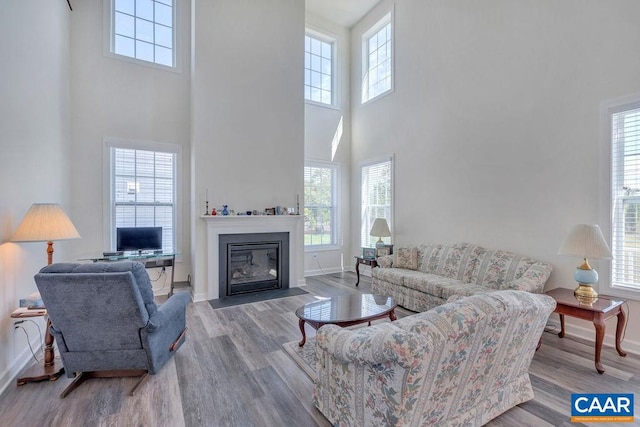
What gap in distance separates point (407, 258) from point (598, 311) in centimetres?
238

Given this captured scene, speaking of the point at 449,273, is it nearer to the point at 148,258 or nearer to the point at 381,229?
the point at 381,229

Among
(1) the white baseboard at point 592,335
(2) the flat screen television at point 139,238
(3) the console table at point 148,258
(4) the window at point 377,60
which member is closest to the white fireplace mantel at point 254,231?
(3) the console table at point 148,258

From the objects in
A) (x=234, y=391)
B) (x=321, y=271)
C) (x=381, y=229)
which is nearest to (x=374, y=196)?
(x=381, y=229)

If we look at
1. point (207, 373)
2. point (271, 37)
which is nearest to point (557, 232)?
point (207, 373)

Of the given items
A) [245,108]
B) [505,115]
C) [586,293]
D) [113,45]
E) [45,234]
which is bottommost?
[586,293]

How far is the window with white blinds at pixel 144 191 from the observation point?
4871mm

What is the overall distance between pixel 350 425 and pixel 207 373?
1.43m

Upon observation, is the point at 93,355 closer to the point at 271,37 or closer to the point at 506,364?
the point at 506,364

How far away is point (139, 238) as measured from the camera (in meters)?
4.74

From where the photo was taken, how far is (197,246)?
184 inches

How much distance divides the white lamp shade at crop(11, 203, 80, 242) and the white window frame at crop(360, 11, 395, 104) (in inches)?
211

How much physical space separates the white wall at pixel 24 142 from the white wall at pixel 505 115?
199 inches

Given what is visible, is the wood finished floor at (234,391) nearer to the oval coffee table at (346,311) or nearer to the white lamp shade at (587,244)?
the oval coffee table at (346,311)

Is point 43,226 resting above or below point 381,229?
above
